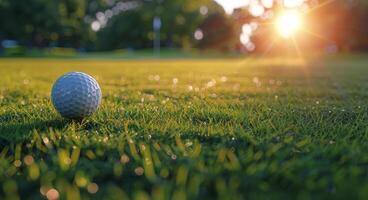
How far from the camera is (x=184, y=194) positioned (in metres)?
1.68

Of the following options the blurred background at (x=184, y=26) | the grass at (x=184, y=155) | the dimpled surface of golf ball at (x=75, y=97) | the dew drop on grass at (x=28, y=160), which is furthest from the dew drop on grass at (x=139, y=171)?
the blurred background at (x=184, y=26)

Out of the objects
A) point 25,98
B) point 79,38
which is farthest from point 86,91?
point 79,38

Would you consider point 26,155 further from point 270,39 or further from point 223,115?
point 270,39

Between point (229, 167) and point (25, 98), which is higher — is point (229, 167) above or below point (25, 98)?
above

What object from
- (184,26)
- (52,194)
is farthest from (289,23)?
(52,194)

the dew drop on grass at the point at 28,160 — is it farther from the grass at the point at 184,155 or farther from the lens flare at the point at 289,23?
the lens flare at the point at 289,23

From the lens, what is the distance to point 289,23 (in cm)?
3334

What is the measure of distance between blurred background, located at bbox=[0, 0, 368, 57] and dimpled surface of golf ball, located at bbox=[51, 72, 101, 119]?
3150 centimetres

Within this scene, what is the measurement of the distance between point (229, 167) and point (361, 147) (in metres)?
0.89

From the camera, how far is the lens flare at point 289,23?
33.5 m

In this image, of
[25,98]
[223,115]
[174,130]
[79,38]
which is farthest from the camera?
[79,38]

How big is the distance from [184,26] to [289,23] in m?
20.9

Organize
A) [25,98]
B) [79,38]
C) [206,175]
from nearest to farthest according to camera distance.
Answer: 1. [206,175]
2. [25,98]
3. [79,38]

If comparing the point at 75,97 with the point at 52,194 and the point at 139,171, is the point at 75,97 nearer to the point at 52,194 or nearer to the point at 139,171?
the point at 139,171
